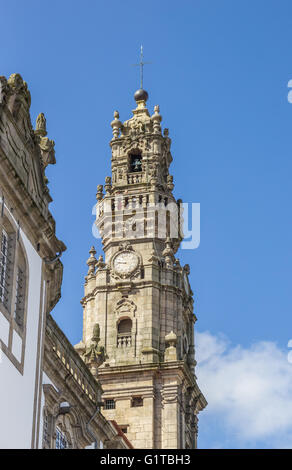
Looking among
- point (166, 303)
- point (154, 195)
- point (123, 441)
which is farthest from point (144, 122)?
point (123, 441)

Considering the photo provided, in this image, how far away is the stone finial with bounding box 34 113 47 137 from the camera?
27.4m

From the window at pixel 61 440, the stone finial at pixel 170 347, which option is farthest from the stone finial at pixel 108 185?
the window at pixel 61 440

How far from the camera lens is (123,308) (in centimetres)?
5644

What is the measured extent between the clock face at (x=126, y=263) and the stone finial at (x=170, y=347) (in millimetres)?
4685

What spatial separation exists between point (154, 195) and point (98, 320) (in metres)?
8.65

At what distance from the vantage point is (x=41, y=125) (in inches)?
1086

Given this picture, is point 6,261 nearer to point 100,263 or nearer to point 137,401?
→ point 137,401

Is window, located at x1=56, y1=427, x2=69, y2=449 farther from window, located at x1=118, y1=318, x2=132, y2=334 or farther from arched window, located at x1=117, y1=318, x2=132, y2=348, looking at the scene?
window, located at x1=118, y1=318, x2=132, y2=334

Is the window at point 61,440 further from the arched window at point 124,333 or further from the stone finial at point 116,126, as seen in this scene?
the stone finial at point 116,126

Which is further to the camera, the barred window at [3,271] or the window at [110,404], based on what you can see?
the window at [110,404]

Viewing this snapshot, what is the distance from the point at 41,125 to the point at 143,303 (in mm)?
29641

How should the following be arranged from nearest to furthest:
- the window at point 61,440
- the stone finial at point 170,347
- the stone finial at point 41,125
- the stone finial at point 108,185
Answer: the stone finial at point 41,125 → the window at point 61,440 → the stone finial at point 170,347 → the stone finial at point 108,185

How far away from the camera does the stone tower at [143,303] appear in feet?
173

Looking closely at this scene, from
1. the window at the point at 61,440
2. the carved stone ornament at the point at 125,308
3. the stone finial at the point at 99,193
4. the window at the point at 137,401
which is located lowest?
the window at the point at 61,440
